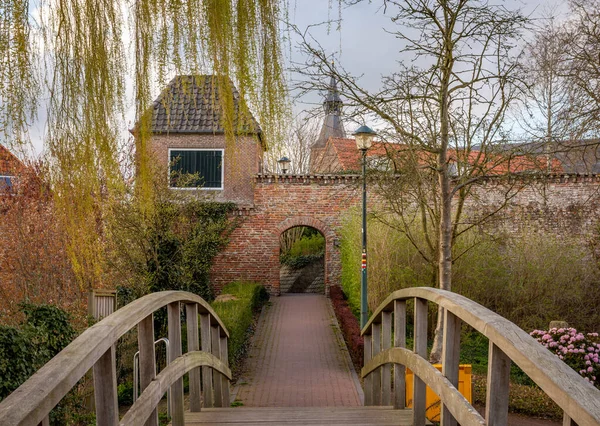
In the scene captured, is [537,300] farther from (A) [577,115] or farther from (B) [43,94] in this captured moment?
(B) [43,94]

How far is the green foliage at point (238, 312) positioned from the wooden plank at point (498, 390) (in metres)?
8.01

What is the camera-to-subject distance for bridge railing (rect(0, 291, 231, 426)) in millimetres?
1240

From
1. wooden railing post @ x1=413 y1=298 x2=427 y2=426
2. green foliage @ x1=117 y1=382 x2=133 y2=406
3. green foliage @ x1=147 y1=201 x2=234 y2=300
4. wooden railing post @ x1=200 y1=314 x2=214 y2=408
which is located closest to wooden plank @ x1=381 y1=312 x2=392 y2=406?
wooden railing post @ x1=413 y1=298 x2=427 y2=426

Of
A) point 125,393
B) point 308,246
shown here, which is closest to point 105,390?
point 125,393

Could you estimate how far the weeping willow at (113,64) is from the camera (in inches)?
69.4

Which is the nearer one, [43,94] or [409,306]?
[43,94]

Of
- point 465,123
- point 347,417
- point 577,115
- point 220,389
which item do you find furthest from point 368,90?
point 347,417

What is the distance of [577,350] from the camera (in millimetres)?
8812

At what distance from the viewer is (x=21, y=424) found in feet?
3.75

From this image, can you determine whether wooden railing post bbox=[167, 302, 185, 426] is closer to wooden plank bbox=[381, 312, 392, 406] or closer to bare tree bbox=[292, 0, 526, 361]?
wooden plank bbox=[381, 312, 392, 406]

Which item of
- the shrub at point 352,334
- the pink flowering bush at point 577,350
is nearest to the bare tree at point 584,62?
the pink flowering bush at point 577,350

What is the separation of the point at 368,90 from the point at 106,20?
7283mm

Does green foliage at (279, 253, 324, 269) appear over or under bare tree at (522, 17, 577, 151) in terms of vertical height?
under

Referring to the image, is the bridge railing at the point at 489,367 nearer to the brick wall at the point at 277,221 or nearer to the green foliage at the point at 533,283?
the green foliage at the point at 533,283
